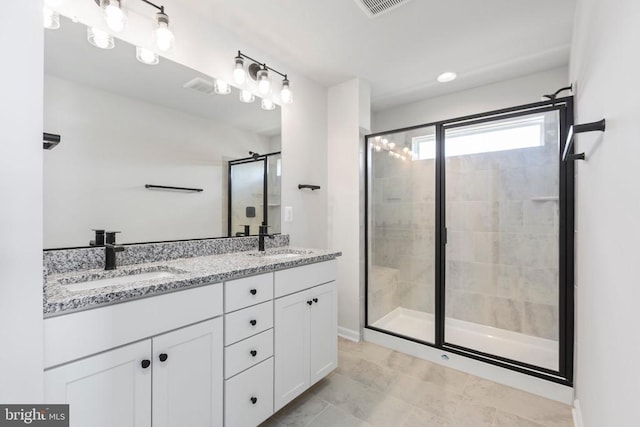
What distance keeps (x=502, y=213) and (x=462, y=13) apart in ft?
5.47

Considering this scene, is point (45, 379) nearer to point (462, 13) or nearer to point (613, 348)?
point (613, 348)

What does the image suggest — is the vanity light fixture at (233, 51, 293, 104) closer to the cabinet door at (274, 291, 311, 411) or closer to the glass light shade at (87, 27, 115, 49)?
the glass light shade at (87, 27, 115, 49)

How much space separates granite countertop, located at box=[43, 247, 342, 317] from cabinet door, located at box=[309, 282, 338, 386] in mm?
235

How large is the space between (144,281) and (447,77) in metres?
2.78

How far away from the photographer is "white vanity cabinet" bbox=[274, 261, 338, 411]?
1528 millimetres

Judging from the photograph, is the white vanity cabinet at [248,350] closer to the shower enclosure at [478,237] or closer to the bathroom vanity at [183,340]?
the bathroom vanity at [183,340]

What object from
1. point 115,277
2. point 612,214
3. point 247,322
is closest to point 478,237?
point 612,214

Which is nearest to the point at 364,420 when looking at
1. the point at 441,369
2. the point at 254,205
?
the point at 441,369

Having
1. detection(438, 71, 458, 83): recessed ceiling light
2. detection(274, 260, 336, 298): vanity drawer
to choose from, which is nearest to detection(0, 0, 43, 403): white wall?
detection(274, 260, 336, 298): vanity drawer

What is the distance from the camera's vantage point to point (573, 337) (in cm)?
176

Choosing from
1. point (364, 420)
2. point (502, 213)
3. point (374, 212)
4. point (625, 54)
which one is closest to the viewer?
point (625, 54)

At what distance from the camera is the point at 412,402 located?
1.75 metres

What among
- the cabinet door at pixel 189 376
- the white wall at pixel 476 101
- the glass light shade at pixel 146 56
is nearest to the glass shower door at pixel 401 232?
the white wall at pixel 476 101

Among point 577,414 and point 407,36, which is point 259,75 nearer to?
point 407,36
